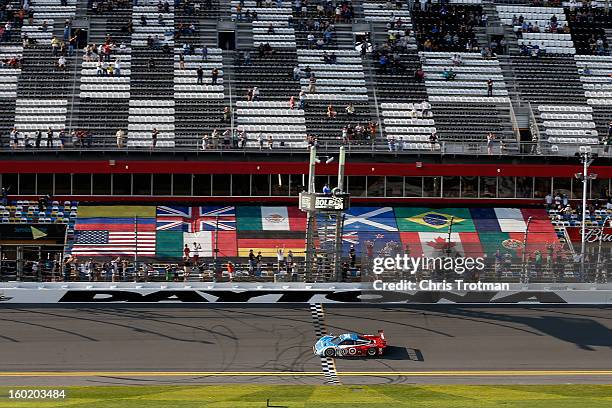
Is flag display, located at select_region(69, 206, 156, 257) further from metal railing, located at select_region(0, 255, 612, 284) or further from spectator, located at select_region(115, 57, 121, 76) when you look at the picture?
spectator, located at select_region(115, 57, 121, 76)

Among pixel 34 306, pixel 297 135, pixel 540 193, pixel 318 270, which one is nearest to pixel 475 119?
pixel 540 193

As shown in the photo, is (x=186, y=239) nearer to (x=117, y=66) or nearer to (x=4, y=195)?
(x=4, y=195)

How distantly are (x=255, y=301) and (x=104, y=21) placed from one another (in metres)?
32.5

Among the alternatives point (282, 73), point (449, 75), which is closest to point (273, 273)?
point (282, 73)

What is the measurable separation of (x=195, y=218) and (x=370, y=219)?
8.44 metres

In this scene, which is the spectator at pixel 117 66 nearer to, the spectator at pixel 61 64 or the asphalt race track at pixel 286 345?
the spectator at pixel 61 64

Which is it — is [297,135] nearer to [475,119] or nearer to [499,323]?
[475,119]

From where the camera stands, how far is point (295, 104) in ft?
207

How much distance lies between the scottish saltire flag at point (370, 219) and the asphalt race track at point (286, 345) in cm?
1528

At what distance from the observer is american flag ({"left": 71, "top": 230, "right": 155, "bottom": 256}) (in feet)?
168

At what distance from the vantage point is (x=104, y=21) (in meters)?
68.8

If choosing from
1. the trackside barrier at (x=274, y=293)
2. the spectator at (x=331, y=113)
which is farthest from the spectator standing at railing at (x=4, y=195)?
the spectator at (x=331, y=113)

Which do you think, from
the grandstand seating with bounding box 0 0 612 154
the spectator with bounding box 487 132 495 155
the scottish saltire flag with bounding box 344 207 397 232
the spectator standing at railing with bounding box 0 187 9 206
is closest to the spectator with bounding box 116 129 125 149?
the grandstand seating with bounding box 0 0 612 154

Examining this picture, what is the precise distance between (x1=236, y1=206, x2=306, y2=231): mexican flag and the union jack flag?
1.56ft
